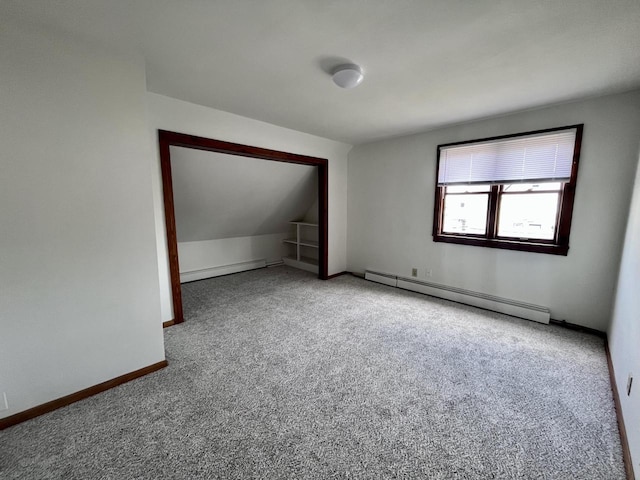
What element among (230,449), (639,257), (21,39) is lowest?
(230,449)

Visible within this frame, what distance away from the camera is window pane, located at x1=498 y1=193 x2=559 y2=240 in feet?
9.02

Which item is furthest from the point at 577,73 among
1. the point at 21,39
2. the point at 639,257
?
the point at 21,39

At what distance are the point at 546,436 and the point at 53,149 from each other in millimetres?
3313

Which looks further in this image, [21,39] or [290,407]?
[290,407]

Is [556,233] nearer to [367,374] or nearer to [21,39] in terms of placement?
[367,374]

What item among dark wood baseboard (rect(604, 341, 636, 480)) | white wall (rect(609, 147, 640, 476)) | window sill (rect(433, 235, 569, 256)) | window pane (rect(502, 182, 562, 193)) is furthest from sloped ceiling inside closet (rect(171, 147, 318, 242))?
dark wood baseboard (rect(604, 341, 636, 480))

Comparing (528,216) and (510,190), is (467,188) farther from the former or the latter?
(528,216)

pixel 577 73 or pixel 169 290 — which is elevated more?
pixel 577 73

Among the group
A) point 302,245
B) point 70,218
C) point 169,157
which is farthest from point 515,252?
point 70,218

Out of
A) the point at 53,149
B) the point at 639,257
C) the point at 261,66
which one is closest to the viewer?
the point at 53,149

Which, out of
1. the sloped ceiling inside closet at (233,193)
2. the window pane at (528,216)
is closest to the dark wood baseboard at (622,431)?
the window pane at (528,216)

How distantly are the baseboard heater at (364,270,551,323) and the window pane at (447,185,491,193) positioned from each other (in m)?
1.27

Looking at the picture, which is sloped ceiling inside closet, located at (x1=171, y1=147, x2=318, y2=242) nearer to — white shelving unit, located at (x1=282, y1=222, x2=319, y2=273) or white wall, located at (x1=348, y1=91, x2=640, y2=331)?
white shelving unit, located at (x1=282, y1=222, x2=319, y2=273)

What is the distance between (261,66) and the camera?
1881 mm
